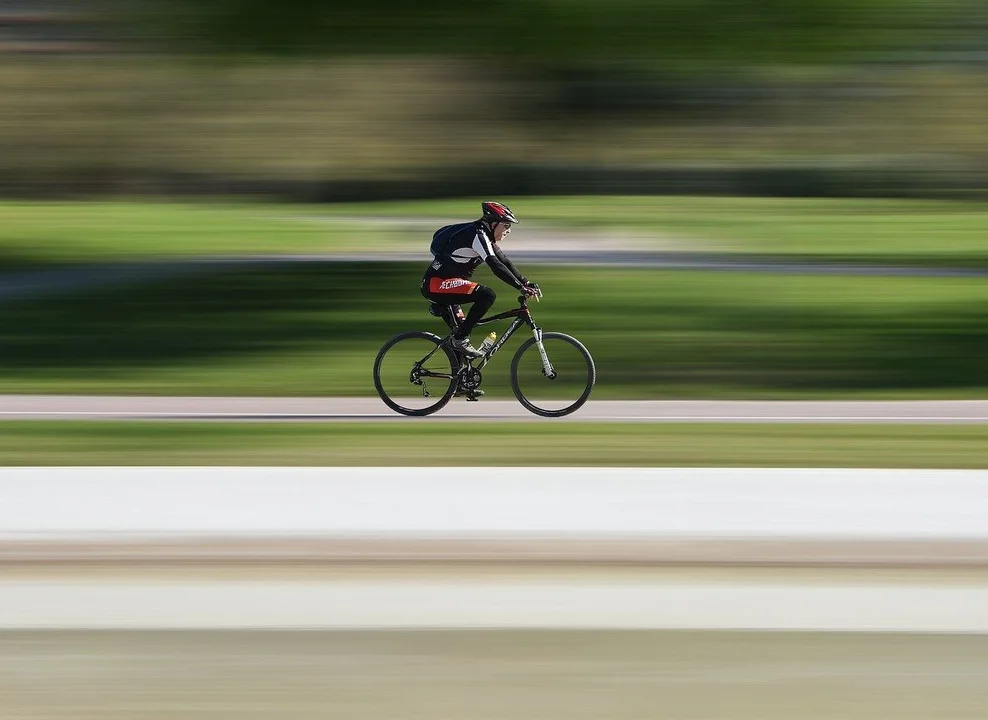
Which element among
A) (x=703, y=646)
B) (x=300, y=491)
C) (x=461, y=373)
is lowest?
(x=703, y=646)

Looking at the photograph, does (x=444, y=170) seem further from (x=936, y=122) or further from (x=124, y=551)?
(x=124, y=551)

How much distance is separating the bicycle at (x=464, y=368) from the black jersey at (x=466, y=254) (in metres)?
0.34

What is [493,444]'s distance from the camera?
34.2 ft

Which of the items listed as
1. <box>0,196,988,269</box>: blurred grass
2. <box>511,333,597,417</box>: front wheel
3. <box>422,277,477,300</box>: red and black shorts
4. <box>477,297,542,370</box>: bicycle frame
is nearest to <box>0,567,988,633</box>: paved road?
<box>422,277,477,300</box>: red and black shorts

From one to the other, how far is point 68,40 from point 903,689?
39327 millimetres

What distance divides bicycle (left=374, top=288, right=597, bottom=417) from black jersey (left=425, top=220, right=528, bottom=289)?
336 mm

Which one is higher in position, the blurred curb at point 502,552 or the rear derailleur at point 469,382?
the rear derailleur at point 469,382

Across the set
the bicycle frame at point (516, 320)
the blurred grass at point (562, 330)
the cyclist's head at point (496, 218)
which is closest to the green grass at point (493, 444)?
the bicycle frame at point (516, 320)

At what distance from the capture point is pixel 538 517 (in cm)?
741

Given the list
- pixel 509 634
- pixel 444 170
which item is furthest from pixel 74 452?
pixel 444 170

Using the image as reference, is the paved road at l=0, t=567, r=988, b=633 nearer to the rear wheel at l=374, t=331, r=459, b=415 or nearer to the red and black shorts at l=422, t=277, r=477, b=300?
the red and black shorts at l=422, t=277, r=477, b=300

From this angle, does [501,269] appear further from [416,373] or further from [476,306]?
[416,373]

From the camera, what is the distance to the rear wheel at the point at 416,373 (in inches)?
434

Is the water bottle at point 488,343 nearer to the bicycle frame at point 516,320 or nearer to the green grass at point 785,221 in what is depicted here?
the bicycle frame at point 516,320
